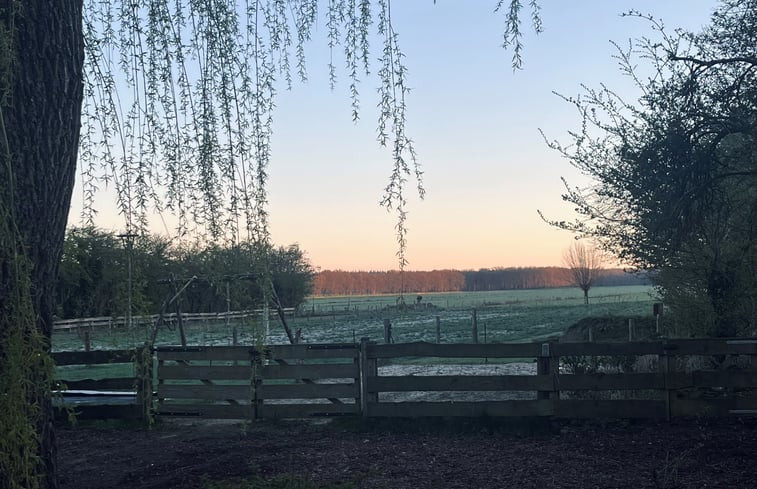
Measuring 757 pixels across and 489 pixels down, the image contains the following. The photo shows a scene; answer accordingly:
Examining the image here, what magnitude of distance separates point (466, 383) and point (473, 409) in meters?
0.29

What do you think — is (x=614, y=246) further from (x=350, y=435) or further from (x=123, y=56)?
(x=123, y=56)

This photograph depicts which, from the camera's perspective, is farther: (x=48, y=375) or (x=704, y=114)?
(x=704, y=114)

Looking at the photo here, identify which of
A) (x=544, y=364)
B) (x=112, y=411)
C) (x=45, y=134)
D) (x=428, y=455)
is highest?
(x=45, y=134)

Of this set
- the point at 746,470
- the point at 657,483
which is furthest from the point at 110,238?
the point at 746,470

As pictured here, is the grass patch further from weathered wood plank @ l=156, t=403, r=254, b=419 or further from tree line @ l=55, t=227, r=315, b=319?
weathered wood plank @ l=156, t=403, r=254, b=419

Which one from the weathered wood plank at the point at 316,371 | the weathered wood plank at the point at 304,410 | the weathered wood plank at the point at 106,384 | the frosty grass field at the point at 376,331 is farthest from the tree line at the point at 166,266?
the weathered wood plank at the point at 106,384

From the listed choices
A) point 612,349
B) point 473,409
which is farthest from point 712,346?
point 473,409

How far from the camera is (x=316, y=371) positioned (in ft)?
26.7

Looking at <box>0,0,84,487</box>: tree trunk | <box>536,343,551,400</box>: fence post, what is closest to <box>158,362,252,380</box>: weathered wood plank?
<box>536,343,551,400</box>: fence post

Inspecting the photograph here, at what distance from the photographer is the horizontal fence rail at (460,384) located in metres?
7.42

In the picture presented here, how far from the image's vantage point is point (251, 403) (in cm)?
827

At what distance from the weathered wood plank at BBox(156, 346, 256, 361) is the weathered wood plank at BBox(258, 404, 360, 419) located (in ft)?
2.19

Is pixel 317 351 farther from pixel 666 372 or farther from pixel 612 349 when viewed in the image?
pixel 666 372

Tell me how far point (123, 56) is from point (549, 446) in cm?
543
